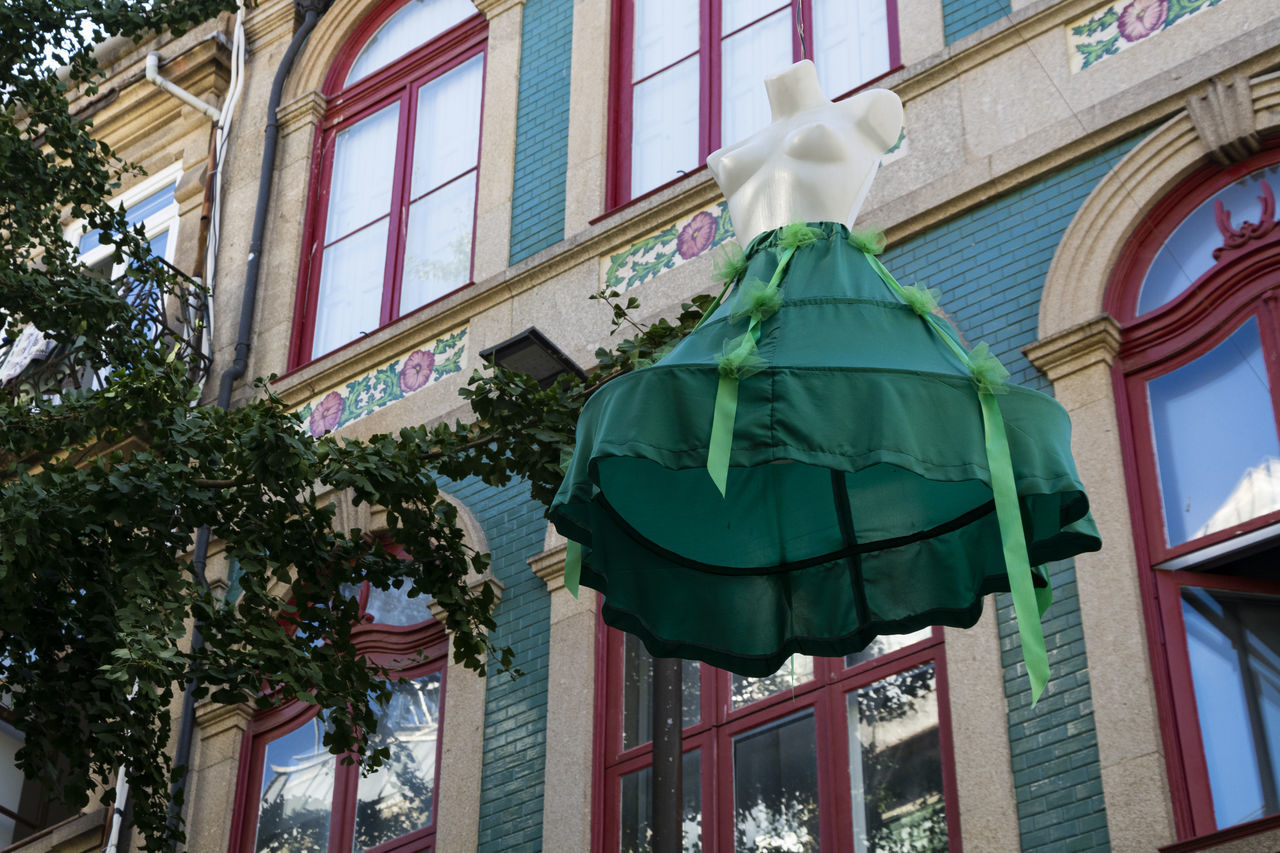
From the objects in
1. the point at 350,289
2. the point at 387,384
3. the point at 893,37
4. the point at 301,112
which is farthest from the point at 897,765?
the point at 301,112

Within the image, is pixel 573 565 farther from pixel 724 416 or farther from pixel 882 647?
pixel 882 647

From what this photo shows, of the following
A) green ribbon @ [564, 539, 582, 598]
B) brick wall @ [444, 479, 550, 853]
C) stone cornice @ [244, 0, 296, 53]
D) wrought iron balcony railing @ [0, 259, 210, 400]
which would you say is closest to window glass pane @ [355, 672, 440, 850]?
brick wall @ [444, 479, 550, 853]

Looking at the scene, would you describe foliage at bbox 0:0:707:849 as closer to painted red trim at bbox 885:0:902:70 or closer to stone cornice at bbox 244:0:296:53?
painted red trim at bbox 885:0:902:70

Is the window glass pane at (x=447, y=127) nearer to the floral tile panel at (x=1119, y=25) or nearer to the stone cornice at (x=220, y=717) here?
the stone cornice at (x=220, y=717)

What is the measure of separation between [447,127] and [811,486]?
7.65 meters

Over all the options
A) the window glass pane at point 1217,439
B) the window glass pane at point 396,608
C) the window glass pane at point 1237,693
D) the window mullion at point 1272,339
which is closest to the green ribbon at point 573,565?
the window glass pane at point 1237,693

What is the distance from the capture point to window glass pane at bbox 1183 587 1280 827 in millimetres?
7684

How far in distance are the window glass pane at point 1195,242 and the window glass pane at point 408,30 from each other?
6.38 metres

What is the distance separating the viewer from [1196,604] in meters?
8.27

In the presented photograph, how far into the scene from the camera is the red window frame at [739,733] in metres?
8.69

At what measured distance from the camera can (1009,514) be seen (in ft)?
17.0

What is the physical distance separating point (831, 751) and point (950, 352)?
3672 mm

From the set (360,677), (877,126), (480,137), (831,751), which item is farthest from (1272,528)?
(480,137)

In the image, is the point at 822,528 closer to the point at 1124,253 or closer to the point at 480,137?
the point at 1124,253
